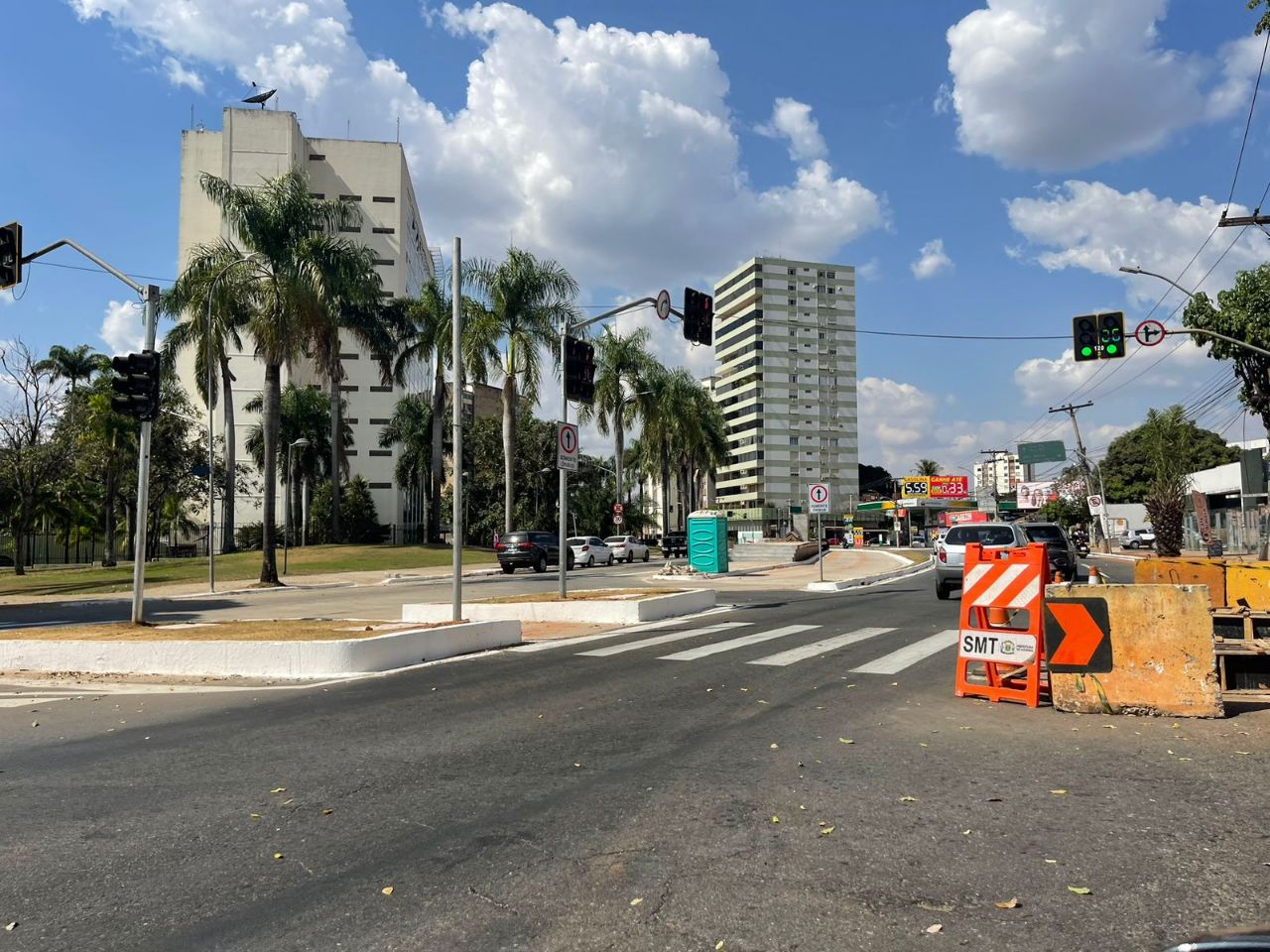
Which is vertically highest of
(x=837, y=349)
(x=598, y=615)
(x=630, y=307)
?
(x=837, y=349)

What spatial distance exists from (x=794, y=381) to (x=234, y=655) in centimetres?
12837

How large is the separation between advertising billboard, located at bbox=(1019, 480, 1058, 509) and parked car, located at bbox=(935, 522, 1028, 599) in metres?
92.7

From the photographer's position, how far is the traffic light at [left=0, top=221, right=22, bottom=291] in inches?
629

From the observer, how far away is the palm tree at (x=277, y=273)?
102 ft

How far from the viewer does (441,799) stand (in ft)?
18.4

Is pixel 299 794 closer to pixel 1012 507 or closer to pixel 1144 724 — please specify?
pixel 1144 724

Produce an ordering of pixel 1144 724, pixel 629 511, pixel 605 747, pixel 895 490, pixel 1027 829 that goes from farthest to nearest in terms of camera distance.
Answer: pixel 895 490, pixel 629 511, pixel 1144 724, pixel 605 747, pixel 1027 829

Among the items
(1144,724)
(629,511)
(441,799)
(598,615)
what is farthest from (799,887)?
(629,511)

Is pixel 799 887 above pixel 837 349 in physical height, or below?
below

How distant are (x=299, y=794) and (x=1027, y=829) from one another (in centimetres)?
447

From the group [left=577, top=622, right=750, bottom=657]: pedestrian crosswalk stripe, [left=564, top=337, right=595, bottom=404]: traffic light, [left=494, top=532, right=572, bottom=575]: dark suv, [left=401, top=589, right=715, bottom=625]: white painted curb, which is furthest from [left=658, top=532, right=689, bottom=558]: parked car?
[left=577, top=622, right=750, bottom=657]: pedestrian crosswalk stripe

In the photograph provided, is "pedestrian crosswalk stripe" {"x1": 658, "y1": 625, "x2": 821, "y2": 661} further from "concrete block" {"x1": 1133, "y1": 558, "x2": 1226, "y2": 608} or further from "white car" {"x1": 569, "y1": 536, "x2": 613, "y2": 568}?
"white car" {"x1": 569, "y1": 536, "x2": 613, "y2": 568}

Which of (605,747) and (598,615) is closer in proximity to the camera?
(605,747)

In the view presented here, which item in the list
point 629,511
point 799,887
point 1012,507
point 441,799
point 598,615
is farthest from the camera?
point 1012,507
